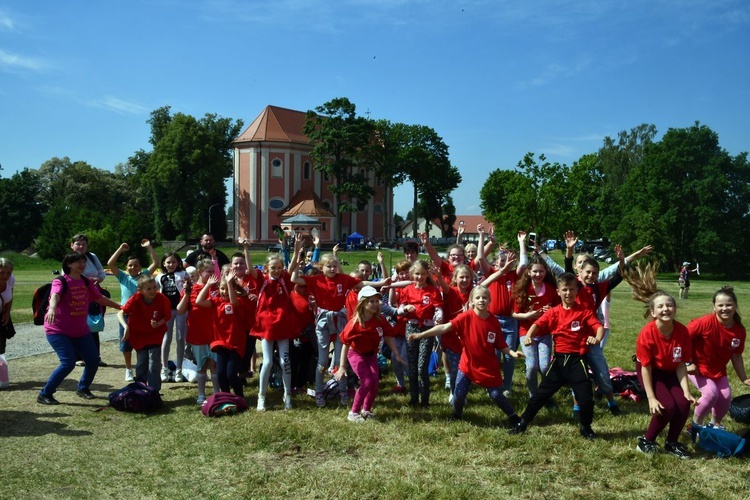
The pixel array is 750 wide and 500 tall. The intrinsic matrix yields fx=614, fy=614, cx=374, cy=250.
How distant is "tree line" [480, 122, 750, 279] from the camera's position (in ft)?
145

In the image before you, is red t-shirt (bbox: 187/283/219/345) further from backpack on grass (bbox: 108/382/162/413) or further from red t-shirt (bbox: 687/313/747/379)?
red t-shirt (bbox: 687/313/747/379)

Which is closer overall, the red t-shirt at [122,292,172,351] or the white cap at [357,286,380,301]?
the white cap at [357,286,380,301]

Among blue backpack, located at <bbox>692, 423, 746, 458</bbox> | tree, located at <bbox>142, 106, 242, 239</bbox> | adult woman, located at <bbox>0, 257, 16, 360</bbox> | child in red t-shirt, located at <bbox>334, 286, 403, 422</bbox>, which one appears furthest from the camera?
tree, located at <bbox>142, 106, 242, 239</bbox>

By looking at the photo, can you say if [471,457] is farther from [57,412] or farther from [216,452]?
[57,412]

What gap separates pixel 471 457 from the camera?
5375 mm

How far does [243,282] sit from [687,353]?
5.11m

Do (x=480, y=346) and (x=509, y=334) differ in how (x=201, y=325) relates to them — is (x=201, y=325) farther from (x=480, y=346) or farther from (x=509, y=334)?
(x=509, y=334)

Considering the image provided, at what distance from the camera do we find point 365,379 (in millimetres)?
6656

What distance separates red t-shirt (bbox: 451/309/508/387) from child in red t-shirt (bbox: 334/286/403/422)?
956mm

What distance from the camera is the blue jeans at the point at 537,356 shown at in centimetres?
675

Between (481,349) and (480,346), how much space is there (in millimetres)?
32

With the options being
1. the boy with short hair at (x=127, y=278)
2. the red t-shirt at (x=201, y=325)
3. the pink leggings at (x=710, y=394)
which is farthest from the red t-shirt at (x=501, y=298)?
the boy with short hair at (x=127, y=278)

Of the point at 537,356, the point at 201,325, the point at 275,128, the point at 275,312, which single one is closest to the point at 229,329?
the point at 201,325

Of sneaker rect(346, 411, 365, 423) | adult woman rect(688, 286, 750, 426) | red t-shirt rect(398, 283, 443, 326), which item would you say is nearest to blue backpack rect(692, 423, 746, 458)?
adult woman rect(688, 286, 750, 426)
